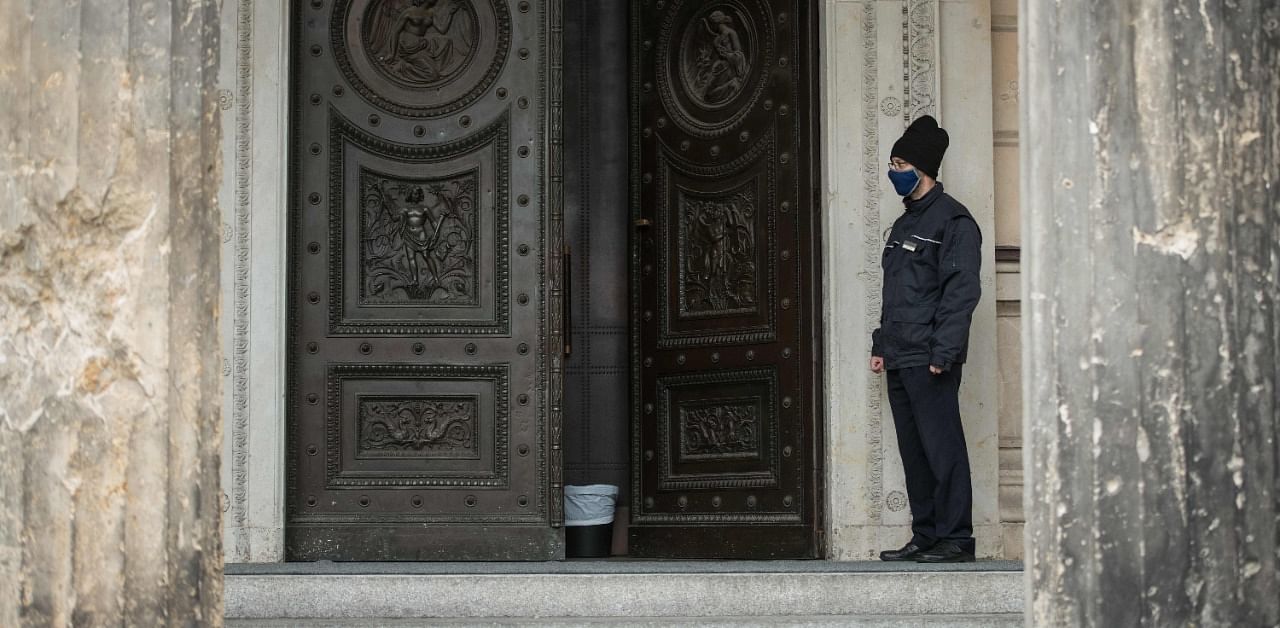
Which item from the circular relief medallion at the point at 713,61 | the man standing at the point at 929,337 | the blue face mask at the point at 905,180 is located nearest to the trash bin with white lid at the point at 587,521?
the man standing at the point at 929,337

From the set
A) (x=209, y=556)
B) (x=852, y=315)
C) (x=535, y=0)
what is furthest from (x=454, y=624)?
(x=535, y=0)

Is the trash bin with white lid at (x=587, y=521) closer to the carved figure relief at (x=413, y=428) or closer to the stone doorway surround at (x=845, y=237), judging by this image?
the carved figure relief at (x=413, y=428)

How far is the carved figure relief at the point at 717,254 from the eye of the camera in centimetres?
756

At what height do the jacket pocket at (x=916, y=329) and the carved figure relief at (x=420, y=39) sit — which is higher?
the carved figure relief at (x=420, y=39)

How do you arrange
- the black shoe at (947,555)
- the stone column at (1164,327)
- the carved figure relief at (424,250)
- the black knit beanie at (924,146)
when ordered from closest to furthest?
A: the stone column at (1164,327) < the black shoe at (947,555) < the black knit beanie at (924,146) < the carved figure relief at (424,250)

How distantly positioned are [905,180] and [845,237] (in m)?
0.53

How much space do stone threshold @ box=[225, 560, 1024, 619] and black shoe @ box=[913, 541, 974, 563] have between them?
34.1 inches

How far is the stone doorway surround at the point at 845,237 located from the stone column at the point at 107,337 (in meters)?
3.75

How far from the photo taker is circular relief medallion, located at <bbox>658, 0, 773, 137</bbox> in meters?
7.54

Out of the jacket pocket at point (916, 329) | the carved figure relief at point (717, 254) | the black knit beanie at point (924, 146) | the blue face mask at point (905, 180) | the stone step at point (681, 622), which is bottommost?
the stone step at point (681, 622)

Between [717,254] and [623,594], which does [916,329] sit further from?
[623,594]

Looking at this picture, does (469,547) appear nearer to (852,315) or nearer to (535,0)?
(852,315)

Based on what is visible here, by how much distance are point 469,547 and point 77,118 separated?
416 cm

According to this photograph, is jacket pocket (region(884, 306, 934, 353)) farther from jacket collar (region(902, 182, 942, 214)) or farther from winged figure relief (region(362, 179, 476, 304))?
winged figure relief (region(362, 179, 476, 304))
